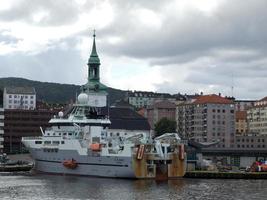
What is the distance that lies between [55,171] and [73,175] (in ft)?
13.4

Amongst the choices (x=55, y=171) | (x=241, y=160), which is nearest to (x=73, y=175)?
(x=55, y=171)

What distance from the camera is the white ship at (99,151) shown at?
8569cm

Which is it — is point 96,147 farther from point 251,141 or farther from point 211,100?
point 211,100

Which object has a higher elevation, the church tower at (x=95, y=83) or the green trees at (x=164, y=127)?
the church tower at (x=95, y=83)

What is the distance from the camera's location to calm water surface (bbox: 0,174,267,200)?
64.6m

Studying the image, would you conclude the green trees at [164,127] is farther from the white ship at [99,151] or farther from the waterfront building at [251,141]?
the white ship at [99,151]

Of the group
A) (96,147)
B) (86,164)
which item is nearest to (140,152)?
(96,147)

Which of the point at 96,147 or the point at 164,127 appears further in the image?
the point at 164,127

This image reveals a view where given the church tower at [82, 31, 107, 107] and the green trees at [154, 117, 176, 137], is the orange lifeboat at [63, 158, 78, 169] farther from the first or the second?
the green trees at [154, 117, 176, 137]

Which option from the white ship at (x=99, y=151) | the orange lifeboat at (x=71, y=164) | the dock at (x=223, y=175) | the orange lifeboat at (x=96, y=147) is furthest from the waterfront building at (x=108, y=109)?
the orange lifeboat at (x=96, y=147)

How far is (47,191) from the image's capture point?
68.9 m

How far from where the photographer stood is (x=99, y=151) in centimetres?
8731

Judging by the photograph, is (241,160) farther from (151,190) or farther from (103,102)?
(151,190)

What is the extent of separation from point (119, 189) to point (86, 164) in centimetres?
1840
